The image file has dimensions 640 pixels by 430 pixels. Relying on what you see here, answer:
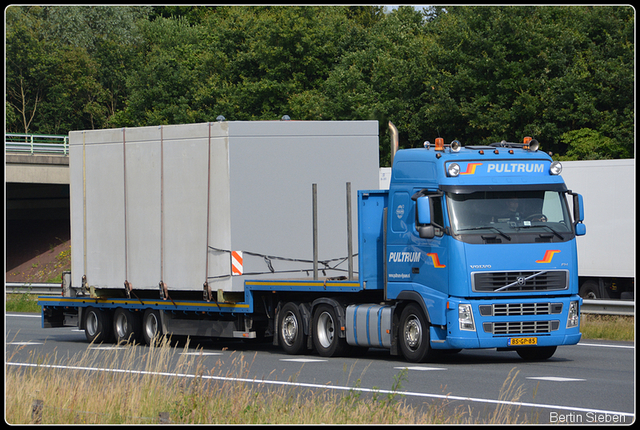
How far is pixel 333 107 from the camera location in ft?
159

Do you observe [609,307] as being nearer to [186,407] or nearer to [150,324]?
[150,324]

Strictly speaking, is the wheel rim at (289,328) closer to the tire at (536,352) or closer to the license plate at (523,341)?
the tire at (536,352)

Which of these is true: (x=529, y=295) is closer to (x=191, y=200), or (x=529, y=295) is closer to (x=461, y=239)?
(x=461, y=239)

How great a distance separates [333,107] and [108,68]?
34277 mm

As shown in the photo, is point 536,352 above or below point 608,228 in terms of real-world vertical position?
below

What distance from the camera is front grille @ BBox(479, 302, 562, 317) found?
14.7m

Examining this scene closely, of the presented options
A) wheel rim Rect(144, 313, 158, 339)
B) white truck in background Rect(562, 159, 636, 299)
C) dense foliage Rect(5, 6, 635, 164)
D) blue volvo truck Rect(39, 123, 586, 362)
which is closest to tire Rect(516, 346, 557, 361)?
blue volvo truck Rect(39, 123, 586, 362)

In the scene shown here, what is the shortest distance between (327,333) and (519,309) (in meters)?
3.41

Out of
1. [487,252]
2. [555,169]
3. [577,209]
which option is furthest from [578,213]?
[487,252]

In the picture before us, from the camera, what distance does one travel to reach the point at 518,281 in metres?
14.8

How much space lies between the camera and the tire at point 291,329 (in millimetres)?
17000

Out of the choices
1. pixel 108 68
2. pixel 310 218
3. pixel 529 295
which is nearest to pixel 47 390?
pixel 529 295

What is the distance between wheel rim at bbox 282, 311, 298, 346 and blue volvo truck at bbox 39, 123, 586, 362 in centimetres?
49

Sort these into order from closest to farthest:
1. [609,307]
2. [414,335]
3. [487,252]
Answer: [487,252] < [414,335] < [609,307]
